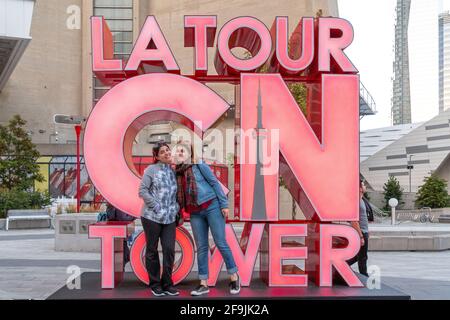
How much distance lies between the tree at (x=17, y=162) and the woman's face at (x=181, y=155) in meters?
21.8

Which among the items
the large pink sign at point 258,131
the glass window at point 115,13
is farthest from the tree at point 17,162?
the glass window at point 115,13

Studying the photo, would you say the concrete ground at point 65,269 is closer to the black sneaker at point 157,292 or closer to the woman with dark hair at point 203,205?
the black sneaker at point 157,292

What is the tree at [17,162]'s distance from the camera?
92.1ft

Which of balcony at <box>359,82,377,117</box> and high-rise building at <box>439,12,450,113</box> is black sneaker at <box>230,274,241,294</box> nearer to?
balcony at <box>359,82,377,117</box>

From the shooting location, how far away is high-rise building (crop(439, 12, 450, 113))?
496 ft

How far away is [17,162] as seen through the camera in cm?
2847

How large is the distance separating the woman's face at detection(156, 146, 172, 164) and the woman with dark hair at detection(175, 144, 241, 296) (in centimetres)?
10

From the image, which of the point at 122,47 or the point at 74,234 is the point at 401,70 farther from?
the point at 74,234

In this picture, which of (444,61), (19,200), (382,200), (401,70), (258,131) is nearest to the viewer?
(258,131)

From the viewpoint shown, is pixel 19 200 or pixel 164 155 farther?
pixel 19 200

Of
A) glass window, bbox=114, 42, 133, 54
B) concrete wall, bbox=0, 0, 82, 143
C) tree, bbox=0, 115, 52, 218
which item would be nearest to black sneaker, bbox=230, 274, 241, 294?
tree, bbox=0, 115, 52, 218

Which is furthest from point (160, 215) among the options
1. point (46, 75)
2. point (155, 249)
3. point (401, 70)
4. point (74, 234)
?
point (401, 70)

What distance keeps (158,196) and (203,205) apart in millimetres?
552
